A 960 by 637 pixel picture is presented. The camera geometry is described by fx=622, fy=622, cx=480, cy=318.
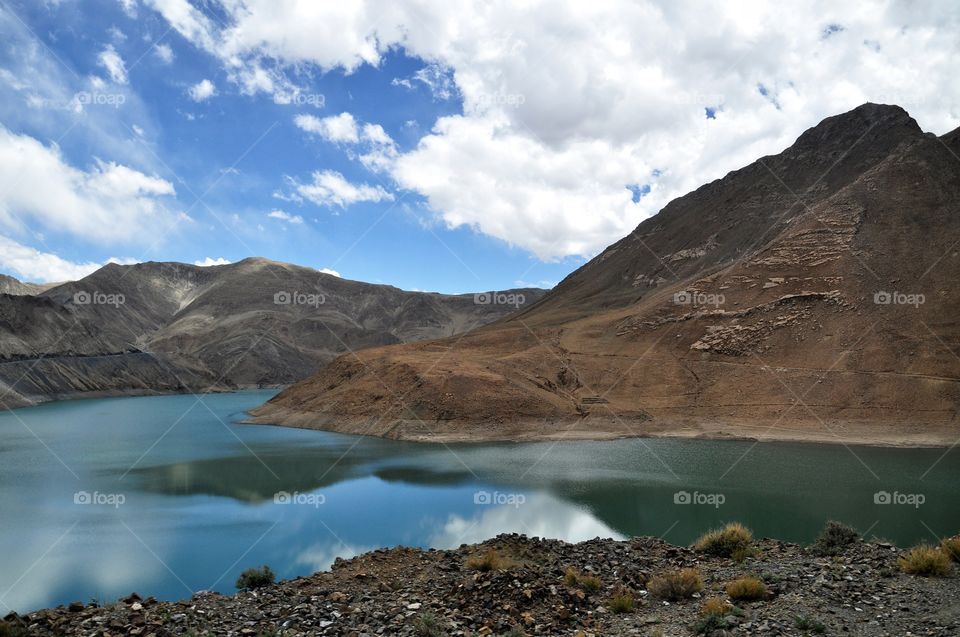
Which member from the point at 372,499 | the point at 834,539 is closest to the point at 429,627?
the point at 834,539

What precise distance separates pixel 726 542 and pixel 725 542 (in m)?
0.02

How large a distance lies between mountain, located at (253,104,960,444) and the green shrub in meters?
30.3

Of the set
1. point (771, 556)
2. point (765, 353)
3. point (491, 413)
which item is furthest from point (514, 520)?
point (765, 353)

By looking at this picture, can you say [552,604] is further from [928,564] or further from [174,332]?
[174,332]

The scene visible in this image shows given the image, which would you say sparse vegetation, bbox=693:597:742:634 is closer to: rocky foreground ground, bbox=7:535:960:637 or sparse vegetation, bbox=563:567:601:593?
rocky foreground ground, bbox=7:535:960:637

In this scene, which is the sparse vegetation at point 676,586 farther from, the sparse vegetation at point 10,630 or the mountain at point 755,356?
the mountain at point 755,356

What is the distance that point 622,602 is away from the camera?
36.5 ft

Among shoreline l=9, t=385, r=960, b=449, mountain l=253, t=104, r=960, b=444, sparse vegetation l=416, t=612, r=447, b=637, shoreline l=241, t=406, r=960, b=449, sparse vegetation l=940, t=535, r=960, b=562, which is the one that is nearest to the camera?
sparse vegetation l=416, t=612, r=447, b=637

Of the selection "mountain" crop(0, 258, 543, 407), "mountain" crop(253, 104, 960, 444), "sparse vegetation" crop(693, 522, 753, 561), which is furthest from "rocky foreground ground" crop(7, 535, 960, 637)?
"mountain" crop(0, 258, 543, 407)

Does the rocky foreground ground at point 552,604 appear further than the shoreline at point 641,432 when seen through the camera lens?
No

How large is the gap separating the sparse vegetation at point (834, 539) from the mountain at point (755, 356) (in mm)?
31256

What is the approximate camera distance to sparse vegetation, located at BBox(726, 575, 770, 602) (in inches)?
428

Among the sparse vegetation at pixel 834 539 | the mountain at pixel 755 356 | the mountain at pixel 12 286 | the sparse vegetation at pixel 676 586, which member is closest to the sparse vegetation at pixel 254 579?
the sparse vegetation at pixel 676 586

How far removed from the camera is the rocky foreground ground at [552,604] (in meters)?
9.67
